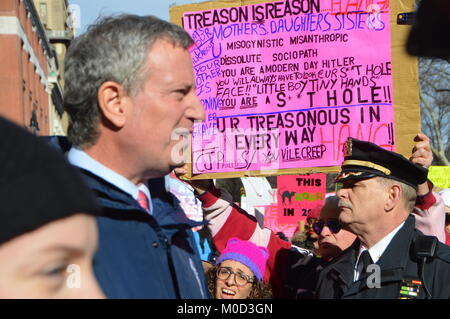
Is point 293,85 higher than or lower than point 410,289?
higher

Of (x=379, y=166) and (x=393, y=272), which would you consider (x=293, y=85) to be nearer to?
Result: (x=379, y=166)

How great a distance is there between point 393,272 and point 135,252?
1.95 metres

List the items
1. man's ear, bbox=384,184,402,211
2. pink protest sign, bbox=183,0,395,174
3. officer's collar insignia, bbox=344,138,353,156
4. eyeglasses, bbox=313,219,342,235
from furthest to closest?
eyeglasses, bbox=313,219,342,235 → pink protest sign, bbox=183,0,395,174 → officer's collar insignia, bbox=344,138,353,156 → man's ear, bbox=384,184,402,211

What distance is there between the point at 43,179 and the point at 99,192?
37.5 inches

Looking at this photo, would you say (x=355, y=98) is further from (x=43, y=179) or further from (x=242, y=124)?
(x=43, y=179)

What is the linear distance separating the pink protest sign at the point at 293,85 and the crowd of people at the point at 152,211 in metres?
0.35

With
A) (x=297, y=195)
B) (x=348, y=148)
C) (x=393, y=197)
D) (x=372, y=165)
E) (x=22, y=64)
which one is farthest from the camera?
(x=22, y=64)

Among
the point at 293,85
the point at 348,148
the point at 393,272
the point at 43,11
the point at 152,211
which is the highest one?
the point at 43,11

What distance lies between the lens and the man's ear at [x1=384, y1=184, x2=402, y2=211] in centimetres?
395

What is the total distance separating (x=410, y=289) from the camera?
3.50m

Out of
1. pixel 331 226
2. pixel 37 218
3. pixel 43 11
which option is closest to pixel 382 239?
pixel 331 226

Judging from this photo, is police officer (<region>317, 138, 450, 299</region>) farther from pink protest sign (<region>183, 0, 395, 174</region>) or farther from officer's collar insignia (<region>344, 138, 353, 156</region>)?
pink protest sign (<region>183, 0, 395, 174</region>)

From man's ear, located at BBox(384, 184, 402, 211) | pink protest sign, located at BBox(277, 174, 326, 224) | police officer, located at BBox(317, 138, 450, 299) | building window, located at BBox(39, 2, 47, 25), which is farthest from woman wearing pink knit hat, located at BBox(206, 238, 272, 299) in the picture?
building window, located at BBox(39, 2, 47, 25)
